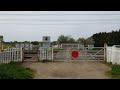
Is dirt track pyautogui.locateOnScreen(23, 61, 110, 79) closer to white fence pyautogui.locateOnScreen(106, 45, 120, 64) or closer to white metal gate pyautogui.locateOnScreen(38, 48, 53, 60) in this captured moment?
white fence pyautogui.locateOnScreen(106, 45, 120, 64)

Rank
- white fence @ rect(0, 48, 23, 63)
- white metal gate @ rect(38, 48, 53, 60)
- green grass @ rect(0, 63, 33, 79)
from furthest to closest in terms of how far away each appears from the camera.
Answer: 1. white metal gate @ rect(38, 48, 53, 60)
2. white fence @ rect(0, 48, 23, 63)
3. green grass @ rect(0, 63, 33, 79)

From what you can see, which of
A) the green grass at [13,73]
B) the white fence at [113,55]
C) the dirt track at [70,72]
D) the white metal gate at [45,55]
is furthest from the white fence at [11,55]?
the white fence at [113,55]

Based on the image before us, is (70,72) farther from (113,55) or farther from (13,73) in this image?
(113,55)

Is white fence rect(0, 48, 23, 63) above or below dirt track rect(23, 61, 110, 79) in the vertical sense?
above

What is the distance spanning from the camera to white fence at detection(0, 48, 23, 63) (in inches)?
667

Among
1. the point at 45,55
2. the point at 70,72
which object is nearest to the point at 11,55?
the point at 45,55

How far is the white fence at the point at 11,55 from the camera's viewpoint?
1695cm

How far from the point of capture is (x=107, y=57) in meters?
19.2

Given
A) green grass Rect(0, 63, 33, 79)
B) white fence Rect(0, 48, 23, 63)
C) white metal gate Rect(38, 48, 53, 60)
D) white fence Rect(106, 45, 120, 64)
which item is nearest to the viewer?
green grass Rect(0, 63, 33, 79)

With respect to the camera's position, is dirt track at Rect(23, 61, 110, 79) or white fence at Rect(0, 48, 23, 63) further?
white fence at Rect(0, 48, 23, 63)

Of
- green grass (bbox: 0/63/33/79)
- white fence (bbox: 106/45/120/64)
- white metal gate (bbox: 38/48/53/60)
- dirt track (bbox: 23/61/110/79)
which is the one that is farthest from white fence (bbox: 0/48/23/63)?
white fence (bbox: 106/45/120/64)

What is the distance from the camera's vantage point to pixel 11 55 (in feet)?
60.6
